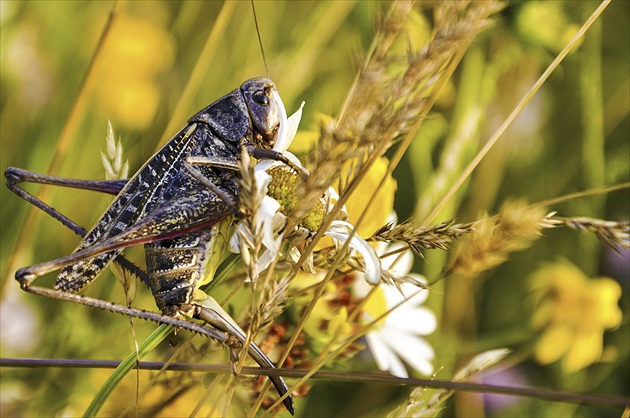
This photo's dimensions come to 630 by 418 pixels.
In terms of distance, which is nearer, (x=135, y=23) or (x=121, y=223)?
(x=121, y=223)

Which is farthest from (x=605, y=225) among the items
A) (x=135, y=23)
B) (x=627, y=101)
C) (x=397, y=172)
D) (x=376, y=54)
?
(x=135, y=23)

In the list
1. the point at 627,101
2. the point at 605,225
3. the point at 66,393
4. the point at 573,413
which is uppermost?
the point at 627,101

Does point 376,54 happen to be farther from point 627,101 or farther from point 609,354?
point 627,101

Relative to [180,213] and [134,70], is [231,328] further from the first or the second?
[134,70]

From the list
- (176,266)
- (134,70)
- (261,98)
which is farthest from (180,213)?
(134,70)

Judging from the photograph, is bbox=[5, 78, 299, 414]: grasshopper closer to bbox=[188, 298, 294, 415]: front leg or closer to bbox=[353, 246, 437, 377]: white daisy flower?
bbox=[188, 298, 294, 415]: front leg

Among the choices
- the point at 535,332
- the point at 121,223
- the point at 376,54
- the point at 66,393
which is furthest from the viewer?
the point at 535,332

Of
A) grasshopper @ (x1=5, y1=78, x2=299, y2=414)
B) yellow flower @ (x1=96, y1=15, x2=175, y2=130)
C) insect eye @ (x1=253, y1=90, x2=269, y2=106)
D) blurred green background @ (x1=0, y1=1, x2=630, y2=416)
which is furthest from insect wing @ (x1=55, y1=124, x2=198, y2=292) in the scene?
yellow flower @ (x1=96, y1=15, x2=175, y2=130)
